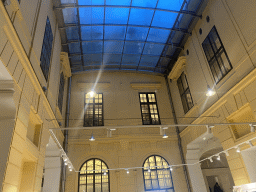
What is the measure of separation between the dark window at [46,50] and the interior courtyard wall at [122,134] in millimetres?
4958

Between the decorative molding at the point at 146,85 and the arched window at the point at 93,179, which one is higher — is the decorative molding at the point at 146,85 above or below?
above

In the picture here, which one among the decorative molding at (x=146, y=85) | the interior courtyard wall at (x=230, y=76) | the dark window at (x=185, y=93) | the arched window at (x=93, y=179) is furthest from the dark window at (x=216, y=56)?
the arched window at (x=93, y=179)

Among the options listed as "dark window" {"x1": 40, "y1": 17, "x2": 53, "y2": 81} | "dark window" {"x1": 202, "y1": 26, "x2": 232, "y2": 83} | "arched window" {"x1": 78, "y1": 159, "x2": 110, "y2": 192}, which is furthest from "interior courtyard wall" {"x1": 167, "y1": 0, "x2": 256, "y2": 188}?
"dark window" {"x1": 40, "y1": 17, "x2": 53, "y2": 81}

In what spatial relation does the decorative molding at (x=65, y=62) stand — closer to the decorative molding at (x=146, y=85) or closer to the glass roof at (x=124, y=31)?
the glass roof at (x=124, y=31)

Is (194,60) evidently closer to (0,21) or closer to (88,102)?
(88,102)

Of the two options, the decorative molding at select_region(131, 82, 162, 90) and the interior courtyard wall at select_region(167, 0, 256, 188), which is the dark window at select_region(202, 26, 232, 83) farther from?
the decorative molding at select_region(131, 82, 162, 90)

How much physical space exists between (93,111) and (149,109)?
403cm

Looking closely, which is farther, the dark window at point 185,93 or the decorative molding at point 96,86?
the decorative molding at point 96,86

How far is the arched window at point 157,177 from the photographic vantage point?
1264 centimetres

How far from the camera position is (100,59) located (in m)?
14.8

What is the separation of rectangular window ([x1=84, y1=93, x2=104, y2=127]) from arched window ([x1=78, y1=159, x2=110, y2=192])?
8.06 feet

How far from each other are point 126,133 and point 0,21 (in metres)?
10.3

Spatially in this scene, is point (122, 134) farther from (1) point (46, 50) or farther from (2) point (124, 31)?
(1) point (46, 50)

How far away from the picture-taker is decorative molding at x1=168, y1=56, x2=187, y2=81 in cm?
1279
